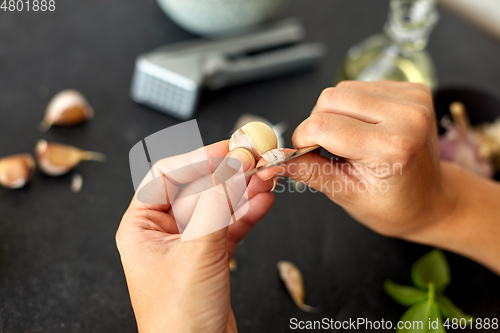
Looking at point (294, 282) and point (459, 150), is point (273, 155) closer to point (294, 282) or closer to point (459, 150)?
point (294, 282)

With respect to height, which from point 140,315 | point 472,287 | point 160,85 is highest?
point 160,85

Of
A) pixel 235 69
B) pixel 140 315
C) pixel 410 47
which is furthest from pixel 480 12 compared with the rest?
pixel 140 315

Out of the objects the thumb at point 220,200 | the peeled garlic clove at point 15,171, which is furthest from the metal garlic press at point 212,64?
the thumb at point 220,200

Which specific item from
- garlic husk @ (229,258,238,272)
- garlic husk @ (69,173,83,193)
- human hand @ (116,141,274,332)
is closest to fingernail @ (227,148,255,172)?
human hand @ (116,141,274,332)

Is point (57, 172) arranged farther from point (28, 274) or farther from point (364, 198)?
point (364, 198)

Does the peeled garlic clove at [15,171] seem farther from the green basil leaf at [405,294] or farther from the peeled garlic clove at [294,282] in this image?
the green basil leaf at [405,294]

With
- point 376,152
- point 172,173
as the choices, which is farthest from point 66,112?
point 376,152
